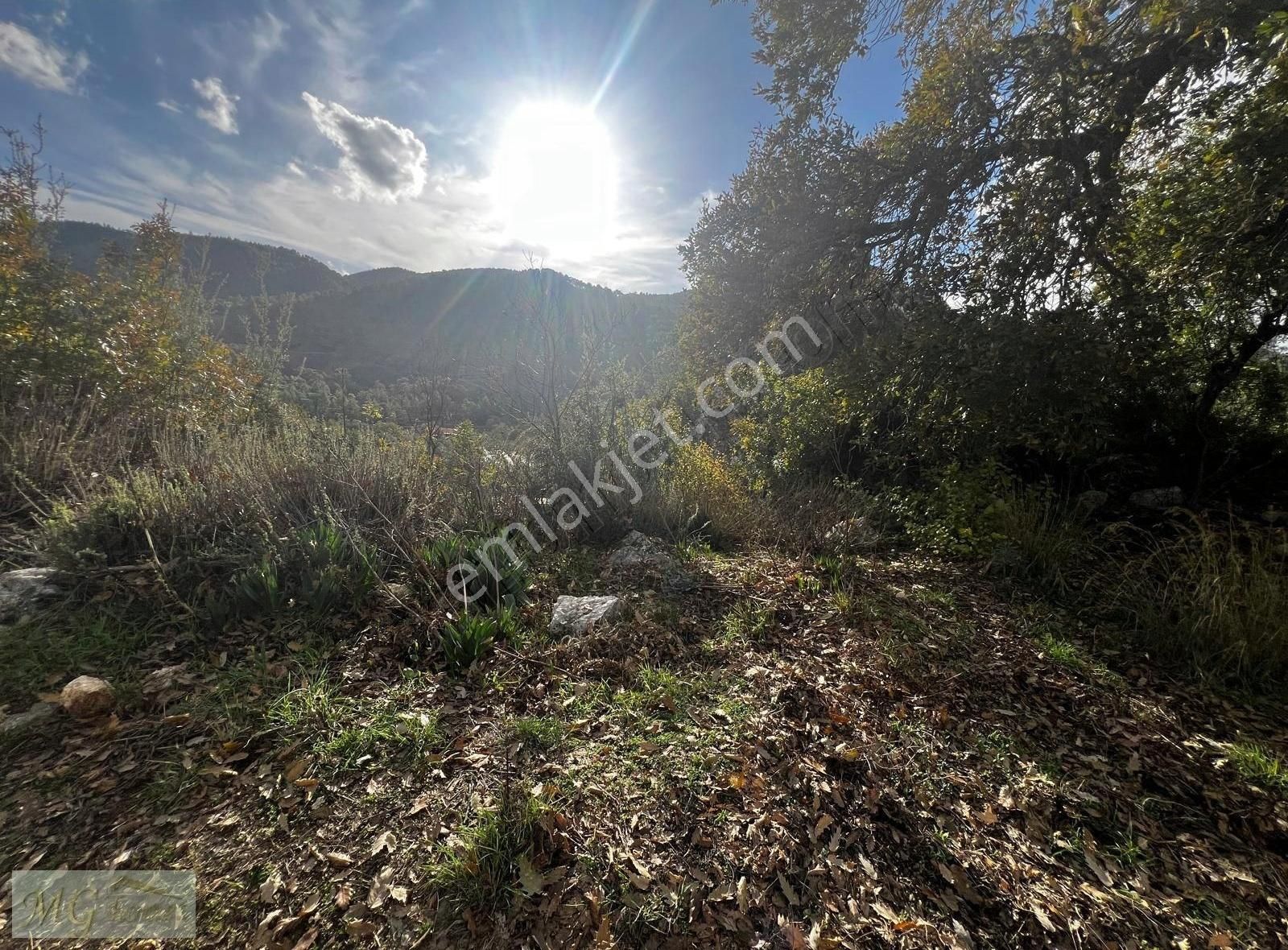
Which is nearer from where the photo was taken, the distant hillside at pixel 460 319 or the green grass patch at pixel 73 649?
the green grass patch at pixel 73 649

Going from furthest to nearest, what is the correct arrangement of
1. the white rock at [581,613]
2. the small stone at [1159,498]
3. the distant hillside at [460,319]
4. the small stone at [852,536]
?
1. the distant hillside at [460,319]
2. the small stone at [1159,498]
3. the small stone at [852,536]
4. the white rock at [581,613]

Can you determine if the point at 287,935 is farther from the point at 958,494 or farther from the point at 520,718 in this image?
the point at 958,494

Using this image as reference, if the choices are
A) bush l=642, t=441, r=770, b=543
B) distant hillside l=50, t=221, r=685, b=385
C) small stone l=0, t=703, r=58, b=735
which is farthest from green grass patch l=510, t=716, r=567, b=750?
distant hillside l=50, t=221, r=685, b=385

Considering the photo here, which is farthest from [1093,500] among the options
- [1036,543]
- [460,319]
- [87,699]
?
[460,319]

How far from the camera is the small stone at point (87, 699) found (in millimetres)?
1985

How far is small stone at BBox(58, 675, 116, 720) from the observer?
199cm

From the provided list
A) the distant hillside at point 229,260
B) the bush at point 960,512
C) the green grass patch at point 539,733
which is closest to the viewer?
the green grass patch at point 539,733

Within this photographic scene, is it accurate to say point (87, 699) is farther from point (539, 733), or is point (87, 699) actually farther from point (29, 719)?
point (539, 733)

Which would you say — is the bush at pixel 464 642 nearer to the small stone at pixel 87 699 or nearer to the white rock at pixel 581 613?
the white rock at pixel 581 613

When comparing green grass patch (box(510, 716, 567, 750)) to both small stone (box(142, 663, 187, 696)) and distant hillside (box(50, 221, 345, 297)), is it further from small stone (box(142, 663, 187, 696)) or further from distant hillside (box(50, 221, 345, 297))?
distant hillside (box(50, 221, 345, 297))

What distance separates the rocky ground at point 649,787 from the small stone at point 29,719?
0.02 m

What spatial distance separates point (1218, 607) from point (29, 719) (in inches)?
239

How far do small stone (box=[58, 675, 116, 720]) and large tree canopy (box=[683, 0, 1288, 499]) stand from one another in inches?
229

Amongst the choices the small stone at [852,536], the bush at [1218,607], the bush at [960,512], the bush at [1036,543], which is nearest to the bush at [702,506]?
the small stone at [852,536]
